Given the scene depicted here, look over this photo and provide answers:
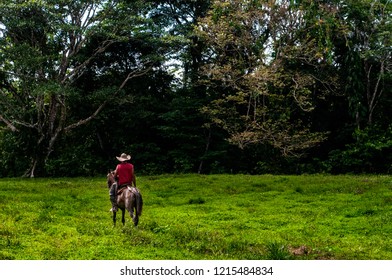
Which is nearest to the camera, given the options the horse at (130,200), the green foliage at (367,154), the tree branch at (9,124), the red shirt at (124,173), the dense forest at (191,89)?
the horse at (130,200)

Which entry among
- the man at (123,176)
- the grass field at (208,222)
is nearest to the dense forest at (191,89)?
the grass field at (208,222)

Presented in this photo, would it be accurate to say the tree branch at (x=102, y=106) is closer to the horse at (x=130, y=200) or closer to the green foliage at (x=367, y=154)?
the green foliage at (x=367, y=154)

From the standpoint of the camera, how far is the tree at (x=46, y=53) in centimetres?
3008

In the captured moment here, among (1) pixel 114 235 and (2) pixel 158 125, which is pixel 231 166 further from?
(1) pixel 114 235

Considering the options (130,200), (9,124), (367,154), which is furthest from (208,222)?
(9,124)

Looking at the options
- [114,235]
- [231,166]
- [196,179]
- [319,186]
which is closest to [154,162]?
[231,166]

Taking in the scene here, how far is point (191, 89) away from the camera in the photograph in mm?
36938

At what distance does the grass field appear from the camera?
36.8 ft

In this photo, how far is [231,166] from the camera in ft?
120

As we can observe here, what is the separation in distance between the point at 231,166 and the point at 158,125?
6357mm

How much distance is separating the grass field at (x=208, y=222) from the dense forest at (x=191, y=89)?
889 centimetres

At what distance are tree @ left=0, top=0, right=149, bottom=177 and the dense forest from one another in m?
0.09

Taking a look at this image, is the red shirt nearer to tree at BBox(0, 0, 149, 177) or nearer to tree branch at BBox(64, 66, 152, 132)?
tree at BBox(0, 0, 149, 177)

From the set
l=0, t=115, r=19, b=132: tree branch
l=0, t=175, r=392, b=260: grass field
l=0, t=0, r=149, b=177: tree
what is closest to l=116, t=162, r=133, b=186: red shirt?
l=0, t=175, r=392, b=260: grass field
